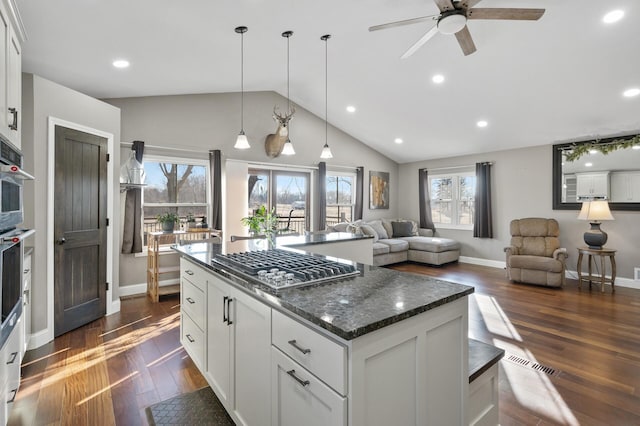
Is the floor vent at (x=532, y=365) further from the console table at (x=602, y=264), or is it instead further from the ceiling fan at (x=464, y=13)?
the console table at (x=602, y=264)

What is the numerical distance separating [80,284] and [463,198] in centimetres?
691

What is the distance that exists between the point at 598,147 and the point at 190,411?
6.61 m

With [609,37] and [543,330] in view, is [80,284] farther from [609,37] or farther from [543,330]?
[609,37]

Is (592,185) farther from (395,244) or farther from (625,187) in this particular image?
(395,244)

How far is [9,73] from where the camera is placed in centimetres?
203

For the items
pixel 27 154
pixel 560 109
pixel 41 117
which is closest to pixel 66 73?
pixel 41 117

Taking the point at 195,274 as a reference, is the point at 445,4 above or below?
above

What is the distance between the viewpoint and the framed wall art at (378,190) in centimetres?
775

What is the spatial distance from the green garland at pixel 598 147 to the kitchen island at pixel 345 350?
5.44 m

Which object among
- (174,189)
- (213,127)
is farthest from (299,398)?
(213,127)

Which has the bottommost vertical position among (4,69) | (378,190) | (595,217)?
(595,217)

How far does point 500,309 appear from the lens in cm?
403

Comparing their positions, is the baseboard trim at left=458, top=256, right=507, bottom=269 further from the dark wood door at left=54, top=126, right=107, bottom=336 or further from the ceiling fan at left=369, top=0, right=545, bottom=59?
the dark wood door at left=54, top=126, right=107, bottom=336

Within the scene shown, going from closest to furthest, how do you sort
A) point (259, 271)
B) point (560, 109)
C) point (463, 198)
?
point (259, 271)
point (560, 109)
point (463, 198)
